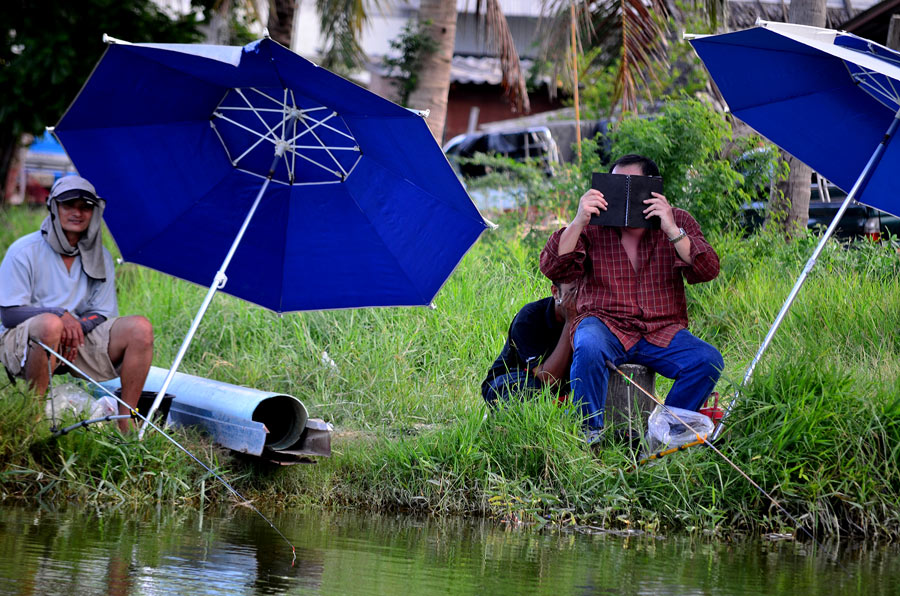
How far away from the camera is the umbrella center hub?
565 centimetres

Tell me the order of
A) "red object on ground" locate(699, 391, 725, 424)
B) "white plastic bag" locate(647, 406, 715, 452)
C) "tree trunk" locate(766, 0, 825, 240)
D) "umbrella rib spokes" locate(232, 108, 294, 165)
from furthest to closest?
"tree trunk" locate(766, 0, 825, 240) → "umbrella rib spokes" locate(232, 108, 294, 165) → "red object on ground" locate(699, 391, 725, 424) → "white plastic bag" locate(647, 406, 715, 452)

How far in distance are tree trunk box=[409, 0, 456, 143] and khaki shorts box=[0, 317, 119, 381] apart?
6282 millimetres

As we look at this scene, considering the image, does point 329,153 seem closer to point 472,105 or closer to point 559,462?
point 559,462

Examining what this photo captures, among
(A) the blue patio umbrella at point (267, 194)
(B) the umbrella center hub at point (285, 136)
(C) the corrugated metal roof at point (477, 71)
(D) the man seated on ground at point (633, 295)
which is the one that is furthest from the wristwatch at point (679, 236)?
(C) the corrugated metal roof at point (477, 71)

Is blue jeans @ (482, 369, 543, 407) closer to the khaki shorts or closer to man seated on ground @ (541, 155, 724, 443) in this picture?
man seated on ground @ (541, 155, 724, 443)

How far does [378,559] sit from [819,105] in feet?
12.1

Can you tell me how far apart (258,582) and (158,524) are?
1.17m

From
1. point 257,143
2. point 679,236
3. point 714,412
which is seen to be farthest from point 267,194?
point 714,412

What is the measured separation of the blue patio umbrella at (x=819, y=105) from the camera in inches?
231

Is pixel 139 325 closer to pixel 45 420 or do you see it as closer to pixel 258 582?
pixel 45 420

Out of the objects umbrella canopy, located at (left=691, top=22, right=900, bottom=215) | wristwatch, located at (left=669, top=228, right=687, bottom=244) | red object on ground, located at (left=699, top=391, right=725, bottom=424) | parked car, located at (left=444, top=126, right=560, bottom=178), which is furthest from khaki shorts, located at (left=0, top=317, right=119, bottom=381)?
parked car, located at (left=444, top=126, right=560, bottom=178)

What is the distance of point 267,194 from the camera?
236 inches

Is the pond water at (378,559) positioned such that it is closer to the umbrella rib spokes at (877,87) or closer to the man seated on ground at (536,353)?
the man seated on ground at (536,353)

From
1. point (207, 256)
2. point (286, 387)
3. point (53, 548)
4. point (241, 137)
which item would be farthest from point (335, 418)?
point (53, 548)
